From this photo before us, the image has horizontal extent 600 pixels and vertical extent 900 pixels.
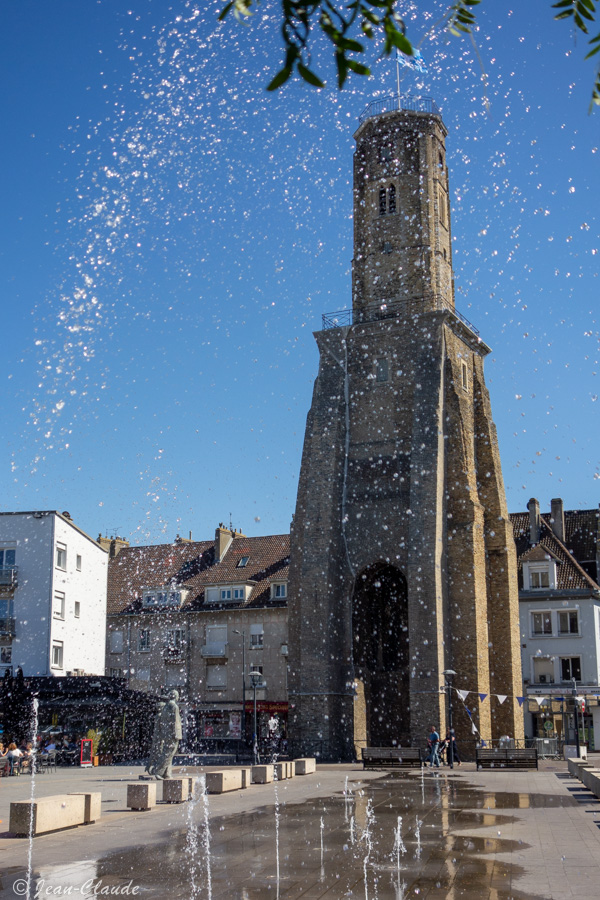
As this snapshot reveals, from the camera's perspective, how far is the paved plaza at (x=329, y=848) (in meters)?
9.50

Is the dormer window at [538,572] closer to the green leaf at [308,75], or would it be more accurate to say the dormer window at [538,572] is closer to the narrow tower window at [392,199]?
the narrow tower window at [392,199]

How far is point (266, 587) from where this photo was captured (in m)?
52.5

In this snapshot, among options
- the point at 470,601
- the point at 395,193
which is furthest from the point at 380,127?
the point at 470,601

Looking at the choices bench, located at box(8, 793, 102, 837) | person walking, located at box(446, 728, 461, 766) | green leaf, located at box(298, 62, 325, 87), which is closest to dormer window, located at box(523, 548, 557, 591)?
person walking, located at box(446, 728, 461, 766)

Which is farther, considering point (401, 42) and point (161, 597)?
point (161, 597)

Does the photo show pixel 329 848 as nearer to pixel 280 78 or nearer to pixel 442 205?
pixel 280 78

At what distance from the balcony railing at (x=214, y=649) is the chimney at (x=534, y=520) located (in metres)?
19.1

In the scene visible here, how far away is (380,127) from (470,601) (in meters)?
24.1

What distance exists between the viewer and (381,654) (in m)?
41.7

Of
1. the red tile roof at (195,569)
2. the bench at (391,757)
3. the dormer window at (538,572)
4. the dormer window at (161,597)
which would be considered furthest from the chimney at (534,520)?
the bench at (391,757)

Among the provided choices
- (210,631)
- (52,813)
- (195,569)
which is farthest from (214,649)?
(52,813)

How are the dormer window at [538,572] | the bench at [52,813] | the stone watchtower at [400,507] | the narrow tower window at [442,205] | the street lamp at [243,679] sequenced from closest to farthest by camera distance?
the bench at [52,813], the stone watchtower at [400,507], the narrow tower window at [442,205], the street lamp at [243,679], the dormer window at [538,572]

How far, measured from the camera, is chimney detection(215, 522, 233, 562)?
56659mm

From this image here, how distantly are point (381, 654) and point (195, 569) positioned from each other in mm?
18193
